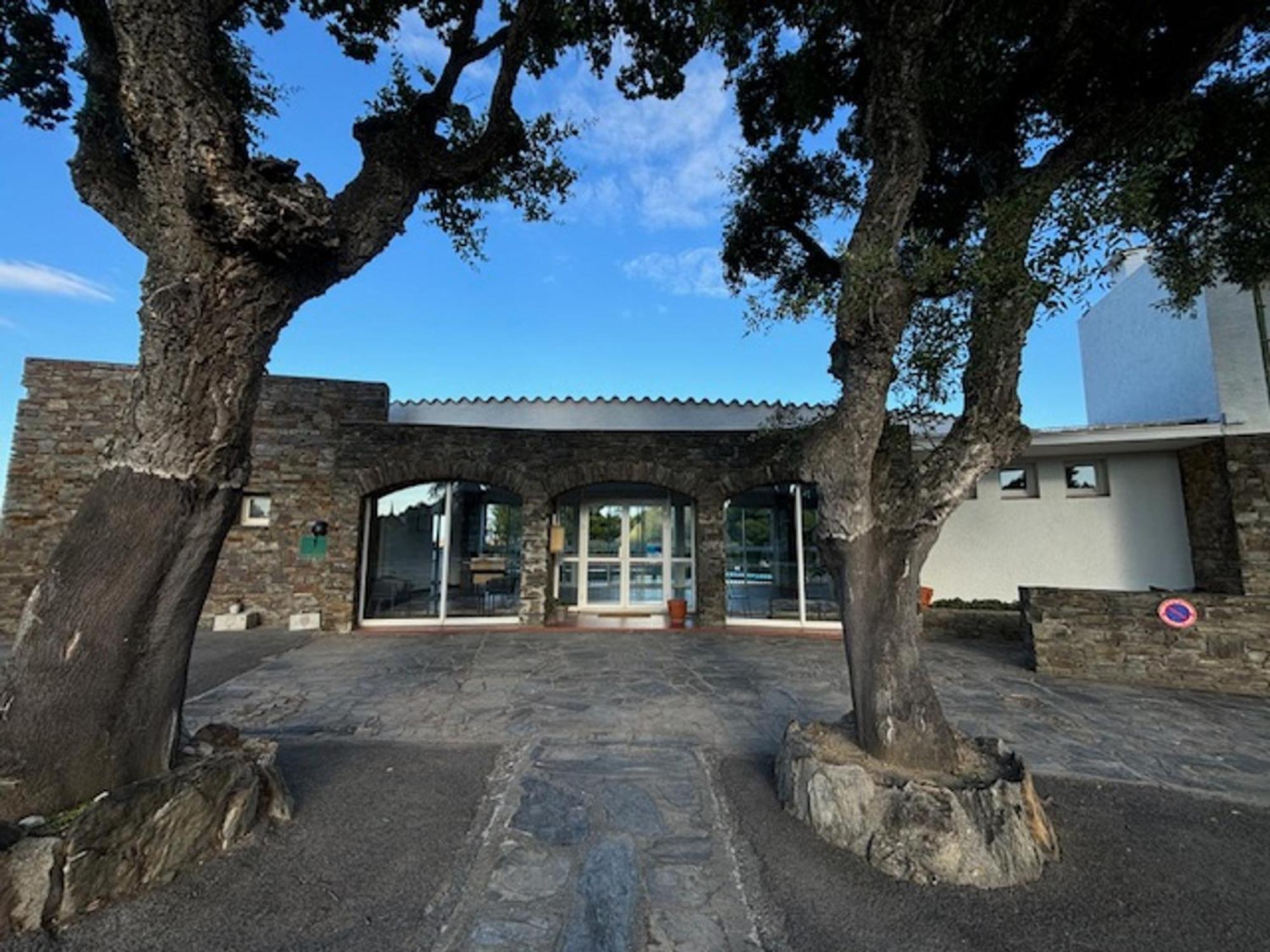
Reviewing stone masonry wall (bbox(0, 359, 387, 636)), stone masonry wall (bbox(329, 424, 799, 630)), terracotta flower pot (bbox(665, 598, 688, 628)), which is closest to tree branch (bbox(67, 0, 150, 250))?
stone masonry wall (bbox(329, 424, 799, 630))

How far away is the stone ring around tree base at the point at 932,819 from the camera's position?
247 centimetres

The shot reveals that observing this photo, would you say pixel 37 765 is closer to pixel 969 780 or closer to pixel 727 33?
pixel 969 780

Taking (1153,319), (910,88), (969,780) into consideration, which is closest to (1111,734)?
(969,780)

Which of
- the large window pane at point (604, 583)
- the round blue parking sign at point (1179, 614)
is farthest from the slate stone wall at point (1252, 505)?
the large window pane at point (604, 583)

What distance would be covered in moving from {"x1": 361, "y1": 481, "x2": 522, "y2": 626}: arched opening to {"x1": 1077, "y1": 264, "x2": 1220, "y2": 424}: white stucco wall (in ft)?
35.2

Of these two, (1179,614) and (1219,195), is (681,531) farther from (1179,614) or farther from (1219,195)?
(1219,195)

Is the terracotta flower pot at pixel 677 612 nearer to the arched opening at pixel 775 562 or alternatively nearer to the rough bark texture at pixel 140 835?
the arched opening at pixel 775 562

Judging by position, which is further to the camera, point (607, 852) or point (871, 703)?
point (871, 703)

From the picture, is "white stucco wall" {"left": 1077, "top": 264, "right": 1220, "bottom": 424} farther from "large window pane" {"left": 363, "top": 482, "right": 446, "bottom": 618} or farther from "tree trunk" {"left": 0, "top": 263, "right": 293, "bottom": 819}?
"large window pane" {"left": 363, "top": 482, "right": 446, "bottom": 618}

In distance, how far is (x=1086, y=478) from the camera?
8.70m

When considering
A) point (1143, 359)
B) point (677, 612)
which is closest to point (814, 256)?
point (677, 612)

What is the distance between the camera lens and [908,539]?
310 centimetres

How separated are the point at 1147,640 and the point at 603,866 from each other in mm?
6575

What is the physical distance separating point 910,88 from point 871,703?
359 centimetres
